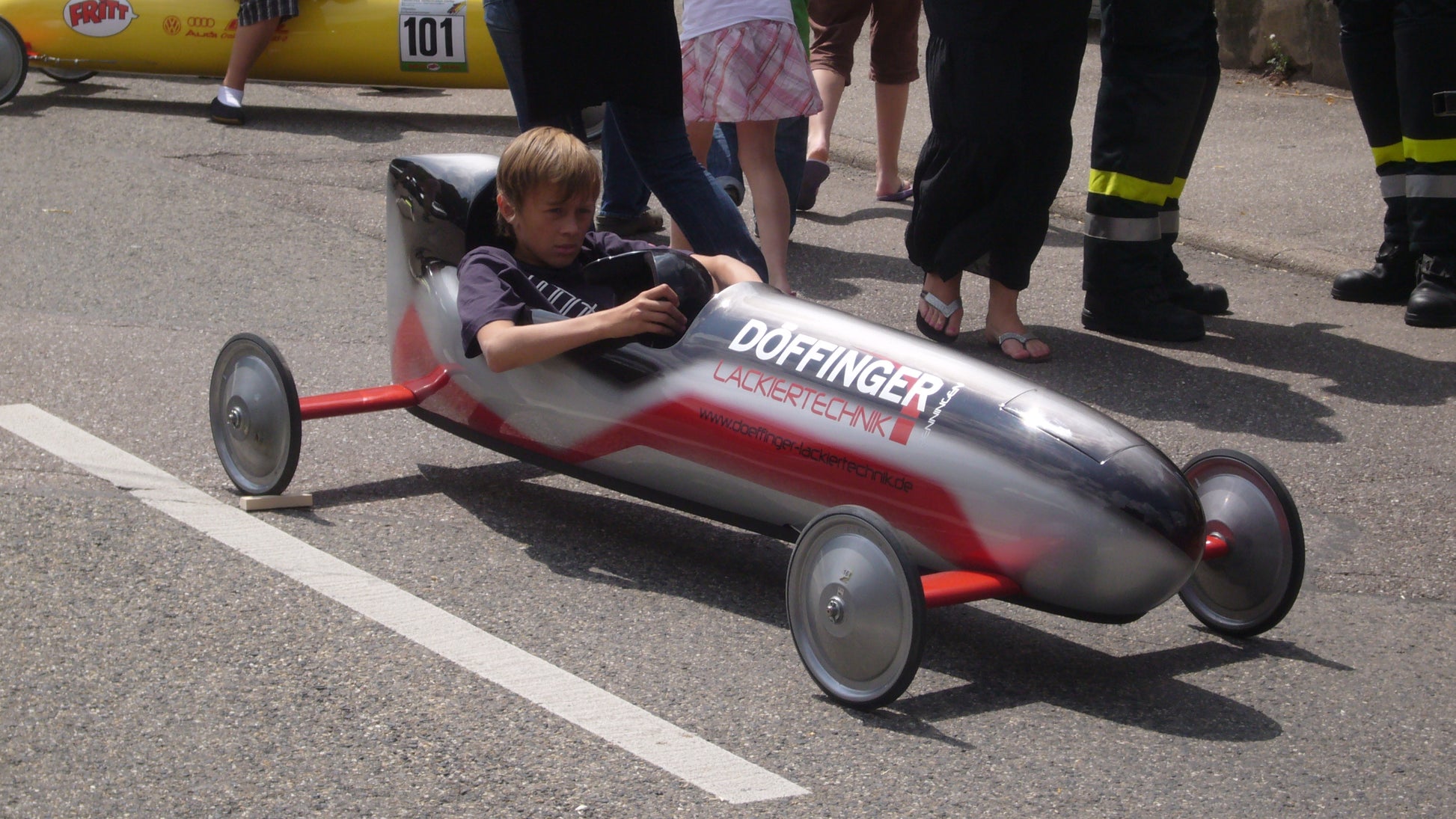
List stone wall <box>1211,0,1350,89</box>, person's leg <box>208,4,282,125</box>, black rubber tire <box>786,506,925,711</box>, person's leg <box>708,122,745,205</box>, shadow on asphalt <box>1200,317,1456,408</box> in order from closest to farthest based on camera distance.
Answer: black rubber tire <box>786,506,925,711</box> < shadow on asphalt <box>1200,317,1456,408</box> < person's leg <box>708,122,745,205</box> < person's leg <box>208,4,282,125</box> < stone wall <box>1211,0,1350,89</box>

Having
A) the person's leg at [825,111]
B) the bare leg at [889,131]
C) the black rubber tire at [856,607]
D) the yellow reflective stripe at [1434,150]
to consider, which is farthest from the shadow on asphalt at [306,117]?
the black rubber tire at [856,607]

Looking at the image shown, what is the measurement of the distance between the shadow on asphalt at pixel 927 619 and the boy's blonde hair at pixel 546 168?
773 millimetres

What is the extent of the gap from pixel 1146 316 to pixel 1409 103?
4.12 feet

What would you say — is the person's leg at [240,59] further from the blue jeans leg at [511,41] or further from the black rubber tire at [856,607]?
the black rubber tire at [856,607]

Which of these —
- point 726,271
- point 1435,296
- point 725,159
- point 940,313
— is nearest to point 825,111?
point 725,159

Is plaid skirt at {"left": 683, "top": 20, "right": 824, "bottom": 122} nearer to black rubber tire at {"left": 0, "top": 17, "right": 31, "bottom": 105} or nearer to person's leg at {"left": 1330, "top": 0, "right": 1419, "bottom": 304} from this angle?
person's leg at {"left": 1330, "top": 0, "right": 1419, "bottom": 304}

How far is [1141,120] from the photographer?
17.3 ft

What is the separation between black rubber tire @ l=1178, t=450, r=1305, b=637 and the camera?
3.09 meters

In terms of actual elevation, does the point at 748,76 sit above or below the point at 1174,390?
above

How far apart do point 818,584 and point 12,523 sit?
1.88 metres

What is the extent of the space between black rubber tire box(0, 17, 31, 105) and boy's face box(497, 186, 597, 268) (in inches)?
240

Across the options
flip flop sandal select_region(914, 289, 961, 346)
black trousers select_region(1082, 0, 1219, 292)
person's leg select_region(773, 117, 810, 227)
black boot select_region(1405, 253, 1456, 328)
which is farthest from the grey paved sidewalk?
flip flop sandal select_region(914, 289, 961, 346)

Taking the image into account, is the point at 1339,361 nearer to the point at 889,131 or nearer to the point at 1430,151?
the point at 1430,151

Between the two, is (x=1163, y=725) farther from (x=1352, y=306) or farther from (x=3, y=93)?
(x=3, y=93)
